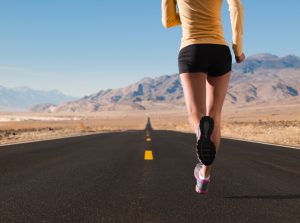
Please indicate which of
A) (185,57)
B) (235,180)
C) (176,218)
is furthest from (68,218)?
(235,180)

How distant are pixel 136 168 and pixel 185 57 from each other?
2.86 m

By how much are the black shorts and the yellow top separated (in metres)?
0.06

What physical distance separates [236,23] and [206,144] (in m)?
1.24

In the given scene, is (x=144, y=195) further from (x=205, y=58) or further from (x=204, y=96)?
(x=205, y=58)

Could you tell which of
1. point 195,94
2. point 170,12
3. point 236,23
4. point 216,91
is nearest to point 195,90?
point 195,94

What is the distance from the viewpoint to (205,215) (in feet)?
10.6

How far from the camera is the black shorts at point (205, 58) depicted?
3656 mm

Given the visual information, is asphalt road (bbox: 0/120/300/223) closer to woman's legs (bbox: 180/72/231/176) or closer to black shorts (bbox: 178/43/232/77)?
woman's legs (bbox: 180/72/231/176)

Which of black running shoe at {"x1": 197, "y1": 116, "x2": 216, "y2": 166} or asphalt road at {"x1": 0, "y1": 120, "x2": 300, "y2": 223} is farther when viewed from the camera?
black running shoe at {"x1": 197, "y1": 116, "x2": 216, "y2": 166}

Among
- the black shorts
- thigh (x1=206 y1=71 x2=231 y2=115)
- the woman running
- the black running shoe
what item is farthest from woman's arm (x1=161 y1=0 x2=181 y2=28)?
the black running shoe

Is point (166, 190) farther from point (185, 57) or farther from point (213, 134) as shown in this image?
point (185, 57)

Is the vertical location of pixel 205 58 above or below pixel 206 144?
above

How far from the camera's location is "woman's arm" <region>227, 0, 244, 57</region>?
3789 millimetres

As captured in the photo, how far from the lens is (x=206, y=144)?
345 centimetres
